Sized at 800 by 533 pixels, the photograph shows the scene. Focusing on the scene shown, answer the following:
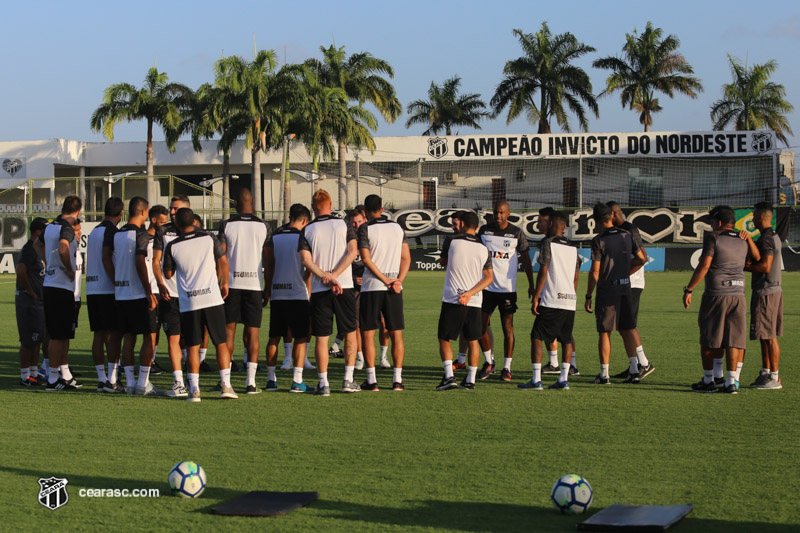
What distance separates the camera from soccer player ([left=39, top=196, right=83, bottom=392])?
388 inches

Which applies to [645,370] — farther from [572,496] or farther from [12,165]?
[12,165]

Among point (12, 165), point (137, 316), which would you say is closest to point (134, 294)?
point (137, 316)

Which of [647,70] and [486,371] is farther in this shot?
[647,70]

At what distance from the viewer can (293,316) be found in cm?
968

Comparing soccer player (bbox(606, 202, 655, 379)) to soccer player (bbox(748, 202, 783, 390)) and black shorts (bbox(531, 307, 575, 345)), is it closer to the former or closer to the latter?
black shorts (bbox(531, 307, 575, 345))

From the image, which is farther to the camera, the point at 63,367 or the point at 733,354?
the point at 63,367

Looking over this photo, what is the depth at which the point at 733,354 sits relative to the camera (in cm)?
941

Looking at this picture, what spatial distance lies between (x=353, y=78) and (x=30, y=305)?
4409 cm

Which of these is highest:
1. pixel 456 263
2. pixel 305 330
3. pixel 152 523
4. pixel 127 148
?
pixel 127 148

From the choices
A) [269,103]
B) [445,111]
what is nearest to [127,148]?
[269,103]

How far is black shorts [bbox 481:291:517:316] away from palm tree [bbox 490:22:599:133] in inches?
1892

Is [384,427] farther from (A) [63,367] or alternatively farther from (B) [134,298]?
(A) [63,367]

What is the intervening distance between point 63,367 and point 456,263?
4.66 metres

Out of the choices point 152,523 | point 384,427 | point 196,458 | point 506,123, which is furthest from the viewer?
point 506,123
